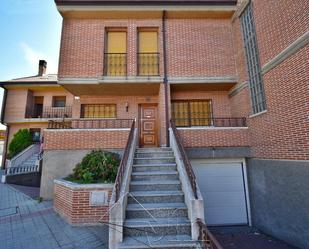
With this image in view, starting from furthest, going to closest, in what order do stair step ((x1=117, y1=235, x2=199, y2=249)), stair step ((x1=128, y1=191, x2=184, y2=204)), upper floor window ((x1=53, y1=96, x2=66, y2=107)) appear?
1. upper floor window ((x1=53, y1=96, x2=66, y2=107))
2. stair step ((x1=128, y1=191, x2=184, y2=204))
3. stair step ((x1=117, y1=235, x2=199, y2=249))

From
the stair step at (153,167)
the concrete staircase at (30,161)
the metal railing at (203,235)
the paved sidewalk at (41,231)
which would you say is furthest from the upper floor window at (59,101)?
the metal railing at (203,235)

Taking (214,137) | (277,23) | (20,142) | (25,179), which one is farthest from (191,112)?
(20,142)

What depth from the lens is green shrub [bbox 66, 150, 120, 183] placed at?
5461 mm

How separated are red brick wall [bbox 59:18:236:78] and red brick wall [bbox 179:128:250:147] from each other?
8.95 ft

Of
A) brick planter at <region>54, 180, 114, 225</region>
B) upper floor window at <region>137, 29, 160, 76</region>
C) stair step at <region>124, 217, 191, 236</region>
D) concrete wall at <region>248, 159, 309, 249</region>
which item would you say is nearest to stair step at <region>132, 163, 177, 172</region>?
brick planter at <region>54, 180, 114, 225</region>

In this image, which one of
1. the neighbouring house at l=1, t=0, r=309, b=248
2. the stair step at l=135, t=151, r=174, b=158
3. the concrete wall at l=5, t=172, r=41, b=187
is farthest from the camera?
the concrete wall at l=5, t=172, r=41, b=187

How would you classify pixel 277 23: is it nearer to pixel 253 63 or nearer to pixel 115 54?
pixel 253 63

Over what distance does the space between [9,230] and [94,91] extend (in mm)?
5853

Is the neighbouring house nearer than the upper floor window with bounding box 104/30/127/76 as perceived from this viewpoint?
Yes

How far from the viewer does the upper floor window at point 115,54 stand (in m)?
8.15

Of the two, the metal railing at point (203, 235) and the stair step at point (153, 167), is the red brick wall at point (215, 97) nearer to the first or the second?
the stair step at point (153, 167)

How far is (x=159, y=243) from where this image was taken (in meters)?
3.21

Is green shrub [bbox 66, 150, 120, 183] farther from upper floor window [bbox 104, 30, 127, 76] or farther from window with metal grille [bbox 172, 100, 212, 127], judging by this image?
upper floor window [bbox 104, 30, 127, 76]

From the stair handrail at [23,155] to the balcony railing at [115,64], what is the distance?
842 centimetres
